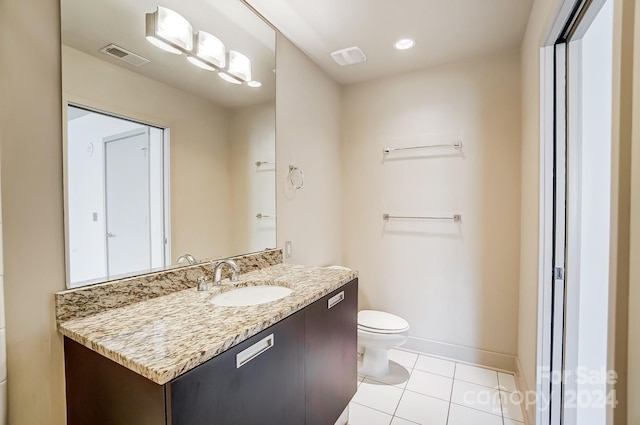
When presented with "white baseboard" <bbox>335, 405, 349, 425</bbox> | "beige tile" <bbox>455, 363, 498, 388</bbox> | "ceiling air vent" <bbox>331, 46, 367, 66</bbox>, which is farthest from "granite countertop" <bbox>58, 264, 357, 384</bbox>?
"ceiling air vent" <bbox>331, 46, 367, 66</bbox>

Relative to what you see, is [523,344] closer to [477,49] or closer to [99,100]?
[477,49]

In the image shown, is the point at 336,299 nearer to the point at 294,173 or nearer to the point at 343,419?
the point at 343,419

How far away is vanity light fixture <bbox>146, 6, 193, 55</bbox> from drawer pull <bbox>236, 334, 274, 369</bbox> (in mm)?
1301

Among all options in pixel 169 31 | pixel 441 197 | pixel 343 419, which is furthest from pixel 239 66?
pixel 343 419

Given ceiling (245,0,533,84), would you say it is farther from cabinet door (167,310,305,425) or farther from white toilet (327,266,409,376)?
cabinet door (167,310,305,425)

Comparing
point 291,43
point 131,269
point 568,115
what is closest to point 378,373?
point 131,269

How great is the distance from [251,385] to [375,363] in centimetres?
148

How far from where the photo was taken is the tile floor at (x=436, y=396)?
5.60 ft

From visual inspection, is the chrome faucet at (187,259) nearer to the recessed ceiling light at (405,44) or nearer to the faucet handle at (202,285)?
the faucet handle at (202,285)

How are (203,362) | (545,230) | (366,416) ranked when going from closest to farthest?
(203,362), (545,230), (366,416)

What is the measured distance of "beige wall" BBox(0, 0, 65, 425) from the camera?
2.86ft

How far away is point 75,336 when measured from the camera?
0.88 meters

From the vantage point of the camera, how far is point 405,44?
204 cm

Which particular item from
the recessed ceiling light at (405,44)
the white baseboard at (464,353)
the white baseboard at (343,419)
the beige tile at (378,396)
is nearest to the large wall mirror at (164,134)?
the recessed ceiling light at (405,44)
